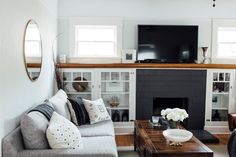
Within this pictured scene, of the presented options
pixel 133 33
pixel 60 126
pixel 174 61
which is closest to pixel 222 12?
pixel 174 61

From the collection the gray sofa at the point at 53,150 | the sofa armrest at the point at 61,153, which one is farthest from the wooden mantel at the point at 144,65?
the sofa armrest at the point at 61,153

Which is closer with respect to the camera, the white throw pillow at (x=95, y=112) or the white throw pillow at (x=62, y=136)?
the white throw pillow at (x=62, y=136)

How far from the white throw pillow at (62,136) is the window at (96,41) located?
8.76 ft

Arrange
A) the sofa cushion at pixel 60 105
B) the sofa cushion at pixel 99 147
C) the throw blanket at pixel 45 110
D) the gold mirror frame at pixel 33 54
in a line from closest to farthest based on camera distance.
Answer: the sofa cushion at pixel 99 147, the throw blanket at pixel 45 110, the gold mirror frame at pixel 33 54, the sofa cushion at pixel 60 105

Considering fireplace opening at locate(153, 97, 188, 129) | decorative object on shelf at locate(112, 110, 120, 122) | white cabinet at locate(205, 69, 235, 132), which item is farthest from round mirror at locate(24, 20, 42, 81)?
white cabinet at locate(205, 69, 235, 132)

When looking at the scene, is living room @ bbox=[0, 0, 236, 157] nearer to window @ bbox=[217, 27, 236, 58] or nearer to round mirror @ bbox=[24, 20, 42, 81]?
window @ bbox=[217, 27, 236, 58]

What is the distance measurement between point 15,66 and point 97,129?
140 cm

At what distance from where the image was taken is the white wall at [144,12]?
4969 mm

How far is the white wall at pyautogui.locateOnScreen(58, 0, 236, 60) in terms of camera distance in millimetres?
4969

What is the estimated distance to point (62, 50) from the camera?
503 cm

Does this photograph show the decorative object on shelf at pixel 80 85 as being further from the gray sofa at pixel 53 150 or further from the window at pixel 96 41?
the gray sofa at pixel 53 150

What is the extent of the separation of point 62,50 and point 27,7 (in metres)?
1.99

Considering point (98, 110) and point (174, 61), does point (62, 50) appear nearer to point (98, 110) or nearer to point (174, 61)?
point (98, 110)

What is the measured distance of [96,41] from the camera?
5109 mm
